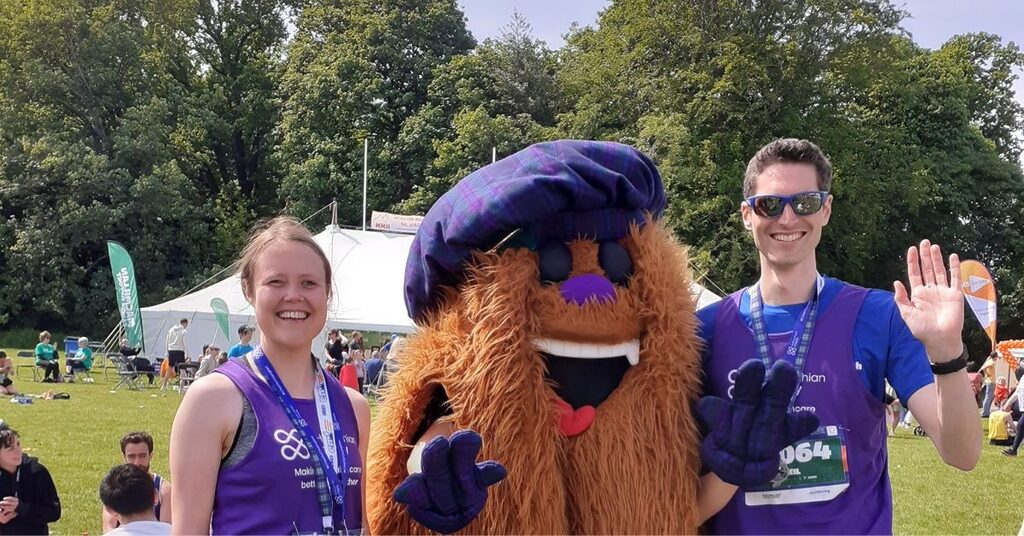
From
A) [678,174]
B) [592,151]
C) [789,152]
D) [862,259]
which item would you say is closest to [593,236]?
[592,151]

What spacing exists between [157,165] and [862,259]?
2083 cm

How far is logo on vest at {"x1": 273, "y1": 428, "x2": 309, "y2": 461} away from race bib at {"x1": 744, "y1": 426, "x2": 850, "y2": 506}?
1173 millimetres

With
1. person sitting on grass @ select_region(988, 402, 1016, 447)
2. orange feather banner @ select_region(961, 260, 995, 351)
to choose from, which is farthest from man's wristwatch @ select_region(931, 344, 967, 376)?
orange feather banner @ select_region(961, 260, 995, 351)

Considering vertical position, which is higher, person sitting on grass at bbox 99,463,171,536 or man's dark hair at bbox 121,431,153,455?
man's dark hair at bbox 121,431,153,455

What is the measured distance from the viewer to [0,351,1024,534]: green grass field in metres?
7.20

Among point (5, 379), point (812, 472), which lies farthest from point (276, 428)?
point (5, 379)

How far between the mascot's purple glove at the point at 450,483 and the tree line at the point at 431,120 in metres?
19.4

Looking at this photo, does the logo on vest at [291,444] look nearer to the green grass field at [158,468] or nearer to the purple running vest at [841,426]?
the purple running vest at [841,426]

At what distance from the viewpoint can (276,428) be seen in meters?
2.14

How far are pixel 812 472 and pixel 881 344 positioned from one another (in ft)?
1.28

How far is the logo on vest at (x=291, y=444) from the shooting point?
2.12 meters

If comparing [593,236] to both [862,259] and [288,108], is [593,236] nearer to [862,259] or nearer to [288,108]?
[862,259]

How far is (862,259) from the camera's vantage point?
24.7m

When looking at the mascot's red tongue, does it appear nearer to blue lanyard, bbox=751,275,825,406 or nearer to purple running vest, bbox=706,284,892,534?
purple running vest, bbox=706,284,892,534
